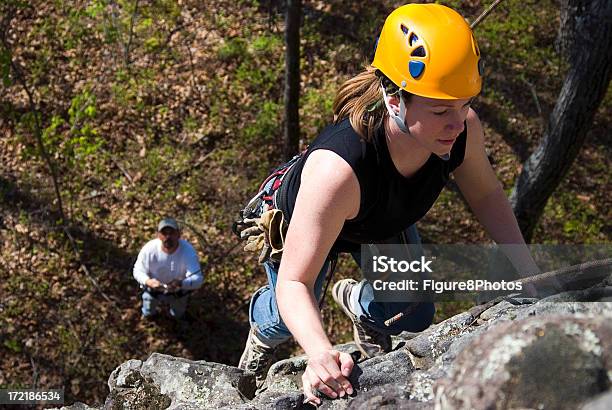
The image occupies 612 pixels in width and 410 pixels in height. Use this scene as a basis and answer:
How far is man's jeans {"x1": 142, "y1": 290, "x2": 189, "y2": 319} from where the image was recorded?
7.26 m

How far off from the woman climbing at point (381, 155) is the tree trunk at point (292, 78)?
3.80 metres

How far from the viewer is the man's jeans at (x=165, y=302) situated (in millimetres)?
7258

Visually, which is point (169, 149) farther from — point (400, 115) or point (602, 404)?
point (602, 404)

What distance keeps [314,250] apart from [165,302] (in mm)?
4667

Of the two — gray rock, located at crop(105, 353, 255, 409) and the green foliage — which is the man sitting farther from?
gray rock, located at crop(105, 353, 255, 409)

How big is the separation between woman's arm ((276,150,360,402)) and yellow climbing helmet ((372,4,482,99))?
15.9 inches

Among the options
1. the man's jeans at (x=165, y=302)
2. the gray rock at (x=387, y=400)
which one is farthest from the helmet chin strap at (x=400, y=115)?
the man's jeans at (x=165, y=302)

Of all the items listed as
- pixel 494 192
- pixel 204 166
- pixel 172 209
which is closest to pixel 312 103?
pixel 204 166

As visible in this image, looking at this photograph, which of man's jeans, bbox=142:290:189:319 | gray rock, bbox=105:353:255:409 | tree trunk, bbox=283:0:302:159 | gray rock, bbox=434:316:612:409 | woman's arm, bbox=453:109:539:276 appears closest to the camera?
gray rock, bbox=434:316:612:409

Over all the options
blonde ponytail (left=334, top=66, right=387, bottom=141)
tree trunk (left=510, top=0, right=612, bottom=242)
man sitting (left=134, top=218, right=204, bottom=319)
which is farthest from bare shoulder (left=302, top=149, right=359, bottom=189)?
man sitting (left=134, top=218, right=204, bottom=319)

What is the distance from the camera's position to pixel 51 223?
8.01m

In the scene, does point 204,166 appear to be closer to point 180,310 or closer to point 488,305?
point 180,310

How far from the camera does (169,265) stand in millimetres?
7133

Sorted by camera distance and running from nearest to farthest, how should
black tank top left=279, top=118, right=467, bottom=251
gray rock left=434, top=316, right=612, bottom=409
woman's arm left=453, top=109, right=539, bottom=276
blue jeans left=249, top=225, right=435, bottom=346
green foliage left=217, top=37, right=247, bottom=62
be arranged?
1. gray rock left=434, top=316, right=612, bottom=409
2. black tank top left=279, top=118, right=467, bottom=251
3. woman's arm left=453, top=109, right=539, bottom=276
4. blue jeans left=249, top=225, right=435, bottom=346
5. green foliage left=217, top=37, right=247, bottom=62
